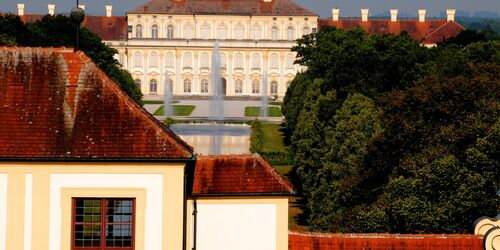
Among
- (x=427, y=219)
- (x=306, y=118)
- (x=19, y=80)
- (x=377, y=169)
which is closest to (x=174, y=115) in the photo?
(x=306, y=118)

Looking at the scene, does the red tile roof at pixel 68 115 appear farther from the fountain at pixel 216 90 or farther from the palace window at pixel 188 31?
the palace window at pixel 188 31

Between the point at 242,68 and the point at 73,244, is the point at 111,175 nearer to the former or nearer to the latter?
the point at 73,244

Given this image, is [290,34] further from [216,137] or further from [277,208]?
[277,208]

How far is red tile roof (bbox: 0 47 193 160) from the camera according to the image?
14133 mm

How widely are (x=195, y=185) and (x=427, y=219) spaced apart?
7.64 meters

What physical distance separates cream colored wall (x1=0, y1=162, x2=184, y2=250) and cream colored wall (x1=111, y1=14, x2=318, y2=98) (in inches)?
3574

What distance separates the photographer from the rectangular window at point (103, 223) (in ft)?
46.6

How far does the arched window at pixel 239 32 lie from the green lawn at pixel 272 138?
34627 millimetres

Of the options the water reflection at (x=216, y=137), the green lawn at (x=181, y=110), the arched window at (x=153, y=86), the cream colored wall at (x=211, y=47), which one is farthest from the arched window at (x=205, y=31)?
the water reflection at (x=216, y=137)

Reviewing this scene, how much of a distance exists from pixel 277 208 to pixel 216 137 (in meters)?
44.0

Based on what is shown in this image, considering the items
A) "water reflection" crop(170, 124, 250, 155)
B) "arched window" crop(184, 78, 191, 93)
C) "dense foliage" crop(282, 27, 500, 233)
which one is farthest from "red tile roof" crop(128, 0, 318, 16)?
"dense foliage" crop(282, 27, 500, 233)

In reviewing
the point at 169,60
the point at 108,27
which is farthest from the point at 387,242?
the point at 108,27

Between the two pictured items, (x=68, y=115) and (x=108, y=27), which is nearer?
(x=68, y=115)

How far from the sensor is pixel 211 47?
10650 centimetres
